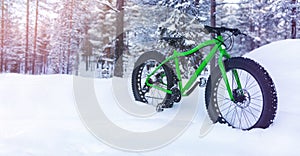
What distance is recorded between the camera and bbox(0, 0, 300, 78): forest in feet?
32.1

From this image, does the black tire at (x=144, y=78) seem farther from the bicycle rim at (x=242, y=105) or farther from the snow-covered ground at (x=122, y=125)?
the bicycle rim at (x=242, y=105)

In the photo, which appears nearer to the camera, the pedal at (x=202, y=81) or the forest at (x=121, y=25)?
the pedal at (x=202, y=81)

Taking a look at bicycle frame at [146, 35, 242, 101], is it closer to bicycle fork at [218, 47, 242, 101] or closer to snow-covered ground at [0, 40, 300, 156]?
bicycle fork at [218, 47, 242, 101]

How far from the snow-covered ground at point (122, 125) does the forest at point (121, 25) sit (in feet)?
18.1

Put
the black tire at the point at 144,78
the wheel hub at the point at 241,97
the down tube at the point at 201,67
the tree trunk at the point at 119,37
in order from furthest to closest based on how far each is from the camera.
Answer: the tree trunk at the point at 119,37, the black tire at the point at 144,78, the down tube at the point at 201,67, the wheel hub at the point at 241,97

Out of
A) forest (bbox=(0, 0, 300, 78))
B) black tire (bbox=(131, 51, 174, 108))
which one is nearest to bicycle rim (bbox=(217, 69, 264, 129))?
black tire (bbox=(131, 51, 174, 108))

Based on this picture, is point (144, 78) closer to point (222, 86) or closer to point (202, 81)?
point (202, 81)

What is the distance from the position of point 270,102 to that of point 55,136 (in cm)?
179

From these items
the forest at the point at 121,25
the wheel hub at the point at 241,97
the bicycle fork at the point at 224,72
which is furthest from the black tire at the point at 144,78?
the forest at the point at 121,25

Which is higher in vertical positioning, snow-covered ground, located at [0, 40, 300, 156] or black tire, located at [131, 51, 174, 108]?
black tire, located at [131, 51, 174, 108]

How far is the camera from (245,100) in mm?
2262

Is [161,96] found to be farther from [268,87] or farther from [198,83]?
[268,87]

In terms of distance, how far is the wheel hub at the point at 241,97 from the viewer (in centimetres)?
225

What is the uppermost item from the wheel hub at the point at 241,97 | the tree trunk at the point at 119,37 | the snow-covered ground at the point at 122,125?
the tree trunk at the point at 119,37
